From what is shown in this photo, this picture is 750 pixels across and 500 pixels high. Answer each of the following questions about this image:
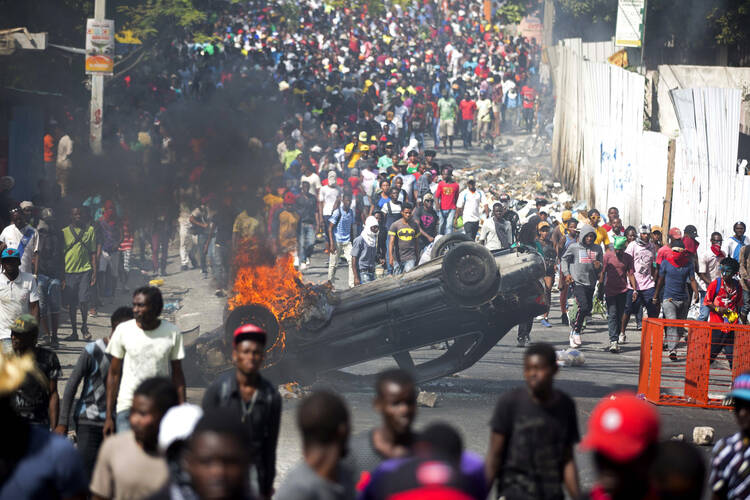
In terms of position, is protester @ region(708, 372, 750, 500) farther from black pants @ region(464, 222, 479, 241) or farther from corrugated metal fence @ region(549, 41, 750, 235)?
black pants @ region(464, 222, 479, 241)

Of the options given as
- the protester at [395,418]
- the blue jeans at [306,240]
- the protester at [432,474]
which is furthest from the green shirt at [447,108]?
the protester at [432,474]

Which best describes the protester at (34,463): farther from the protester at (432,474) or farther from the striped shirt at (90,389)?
the striped shirt at (90,389)

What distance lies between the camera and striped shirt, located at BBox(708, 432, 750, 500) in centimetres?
451

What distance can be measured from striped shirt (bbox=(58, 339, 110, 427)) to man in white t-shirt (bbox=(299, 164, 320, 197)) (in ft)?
42.1

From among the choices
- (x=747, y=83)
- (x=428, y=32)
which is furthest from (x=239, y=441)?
(x=428, y=32)

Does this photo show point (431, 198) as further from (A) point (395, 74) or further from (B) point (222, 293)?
(A) point (395, 74)

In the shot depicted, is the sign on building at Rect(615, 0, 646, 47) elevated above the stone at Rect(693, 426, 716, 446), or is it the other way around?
the sign on building at Rect(615, 0, 646, 47)

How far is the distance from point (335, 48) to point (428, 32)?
7.61m

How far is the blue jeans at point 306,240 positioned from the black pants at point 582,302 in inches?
222

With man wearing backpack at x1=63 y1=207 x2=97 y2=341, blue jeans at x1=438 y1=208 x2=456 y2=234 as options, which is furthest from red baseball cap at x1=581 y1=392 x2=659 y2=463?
blue jeans at x1=438 y1=208 x2=456 y2=234

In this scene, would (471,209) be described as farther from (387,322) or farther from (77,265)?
(387,322)

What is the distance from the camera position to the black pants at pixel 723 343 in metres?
10.8

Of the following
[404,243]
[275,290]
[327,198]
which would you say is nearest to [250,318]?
[275,290]

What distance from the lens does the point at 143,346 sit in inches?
234
